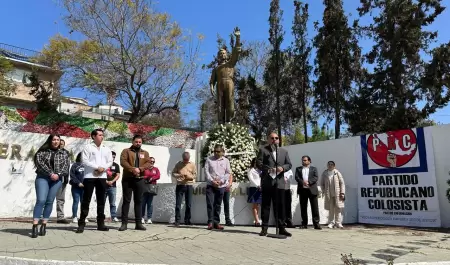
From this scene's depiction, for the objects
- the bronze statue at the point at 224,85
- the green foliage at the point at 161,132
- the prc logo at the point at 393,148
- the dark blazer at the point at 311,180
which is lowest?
the dark blazer at the point at 311,180

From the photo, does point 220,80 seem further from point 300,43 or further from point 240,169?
point 300,43

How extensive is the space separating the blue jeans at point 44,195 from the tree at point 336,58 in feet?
58.5

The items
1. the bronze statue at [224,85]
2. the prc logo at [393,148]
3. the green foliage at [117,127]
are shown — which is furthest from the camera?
the green foliage at [117,127]

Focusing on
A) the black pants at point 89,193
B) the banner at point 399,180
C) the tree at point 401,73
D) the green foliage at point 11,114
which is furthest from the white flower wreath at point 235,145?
the tree at point 401,73

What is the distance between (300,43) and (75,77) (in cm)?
1320

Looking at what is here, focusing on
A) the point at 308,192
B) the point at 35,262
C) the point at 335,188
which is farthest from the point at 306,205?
the point at 35,262

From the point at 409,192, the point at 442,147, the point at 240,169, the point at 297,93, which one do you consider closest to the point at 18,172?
the point at 240,169

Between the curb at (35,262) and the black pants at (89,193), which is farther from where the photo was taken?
the black pants at (89,193)

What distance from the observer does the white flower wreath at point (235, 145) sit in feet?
33.1

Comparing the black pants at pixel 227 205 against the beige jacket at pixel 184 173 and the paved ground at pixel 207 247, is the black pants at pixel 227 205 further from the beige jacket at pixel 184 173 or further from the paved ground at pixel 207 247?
the paved ground at pixel 207 247

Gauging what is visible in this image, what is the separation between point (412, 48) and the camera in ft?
61.1

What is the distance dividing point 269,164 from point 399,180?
16.8 ft

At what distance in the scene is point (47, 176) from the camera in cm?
595

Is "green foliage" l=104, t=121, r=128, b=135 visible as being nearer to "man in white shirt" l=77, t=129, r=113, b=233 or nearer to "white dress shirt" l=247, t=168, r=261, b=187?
"white dress shirt" l=247, t=168, r=261, b=187
